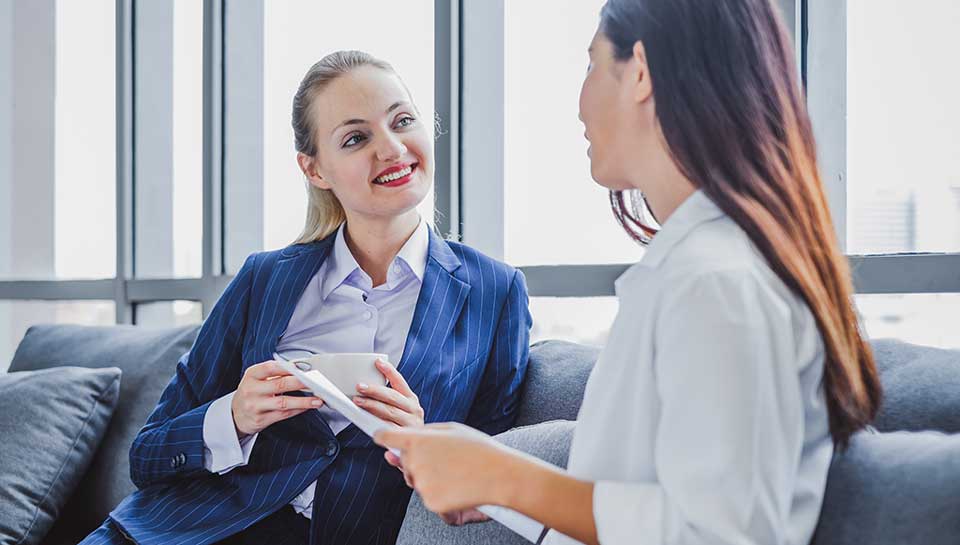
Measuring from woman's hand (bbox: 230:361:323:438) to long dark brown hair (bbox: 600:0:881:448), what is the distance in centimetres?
88

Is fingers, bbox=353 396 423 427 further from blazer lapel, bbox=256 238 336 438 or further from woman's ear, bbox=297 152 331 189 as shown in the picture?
woman's ear, bbox=297 152 331 189

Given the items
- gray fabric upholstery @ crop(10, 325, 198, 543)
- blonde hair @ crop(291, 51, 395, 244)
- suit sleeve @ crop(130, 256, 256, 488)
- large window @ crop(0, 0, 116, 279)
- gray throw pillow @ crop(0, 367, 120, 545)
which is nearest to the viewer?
suit sleeve @ crop(130, 256, 256, 488)

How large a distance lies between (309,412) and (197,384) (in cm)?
30

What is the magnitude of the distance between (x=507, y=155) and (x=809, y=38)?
0.88 meters

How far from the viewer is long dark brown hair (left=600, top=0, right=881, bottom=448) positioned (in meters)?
1.05

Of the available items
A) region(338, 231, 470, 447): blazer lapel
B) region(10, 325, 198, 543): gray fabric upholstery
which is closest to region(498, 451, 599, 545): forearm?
region(338, 231, 470, 447): blazer lapel

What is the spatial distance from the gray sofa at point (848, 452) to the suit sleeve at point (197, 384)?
1.68 feet

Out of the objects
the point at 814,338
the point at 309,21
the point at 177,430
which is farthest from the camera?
the point at 309,21

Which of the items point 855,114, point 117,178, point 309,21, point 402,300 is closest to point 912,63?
point 855,114

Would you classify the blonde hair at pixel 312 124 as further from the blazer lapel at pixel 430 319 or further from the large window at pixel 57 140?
the large window at pixel 57 140

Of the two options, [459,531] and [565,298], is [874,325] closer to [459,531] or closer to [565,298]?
[565,298]

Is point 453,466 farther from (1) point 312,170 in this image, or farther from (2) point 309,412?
(1) point 312,170

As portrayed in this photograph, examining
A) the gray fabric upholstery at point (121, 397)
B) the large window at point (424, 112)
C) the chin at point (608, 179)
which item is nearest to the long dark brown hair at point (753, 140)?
the chin at point (608, 179)

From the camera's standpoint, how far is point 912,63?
6.32ft
